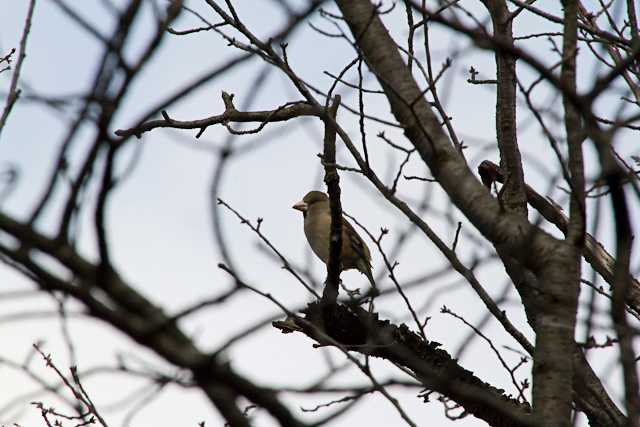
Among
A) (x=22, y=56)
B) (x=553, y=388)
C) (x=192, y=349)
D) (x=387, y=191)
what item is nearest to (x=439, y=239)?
(x=387, y=191)

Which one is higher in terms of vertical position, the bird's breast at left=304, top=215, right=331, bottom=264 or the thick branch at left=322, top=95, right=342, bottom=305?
the bird's breast at left=304, top=215, right=331, bottom=264

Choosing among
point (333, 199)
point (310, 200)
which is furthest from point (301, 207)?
point (333, 199)

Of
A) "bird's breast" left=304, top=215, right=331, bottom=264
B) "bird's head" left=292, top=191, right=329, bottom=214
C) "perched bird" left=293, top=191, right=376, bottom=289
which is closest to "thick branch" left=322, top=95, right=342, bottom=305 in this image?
"perched bird" left=293, top=191, right=376, bottom=289

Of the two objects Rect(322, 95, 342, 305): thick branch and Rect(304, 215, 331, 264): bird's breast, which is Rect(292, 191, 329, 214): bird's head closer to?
Rect(304, 215, 331, 264): bird's breast

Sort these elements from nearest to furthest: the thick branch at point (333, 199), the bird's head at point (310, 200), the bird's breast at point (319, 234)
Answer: the thick branch at point (333, 199) → the bird's breast at point (319, 234) → the bird's head at point (310, 200)

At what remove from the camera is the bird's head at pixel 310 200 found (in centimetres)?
933

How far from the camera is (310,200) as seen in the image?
30.9 feet

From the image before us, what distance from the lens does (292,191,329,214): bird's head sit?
9.33 metres

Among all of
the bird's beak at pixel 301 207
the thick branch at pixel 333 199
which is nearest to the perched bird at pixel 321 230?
the bird's beak at pixel 301 207

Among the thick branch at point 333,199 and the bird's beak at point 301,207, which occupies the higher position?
the bird's beak at point 301,207

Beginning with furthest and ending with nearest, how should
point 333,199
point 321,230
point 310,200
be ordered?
1. point 310,200
2. point 321,230
3. point 333,199

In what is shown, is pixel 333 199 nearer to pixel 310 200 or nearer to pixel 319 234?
pixel 319 234

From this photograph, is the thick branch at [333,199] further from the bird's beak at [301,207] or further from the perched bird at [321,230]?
the bird's beak at [301,207]

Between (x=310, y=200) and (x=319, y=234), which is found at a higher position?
(x=310, y=200)
